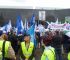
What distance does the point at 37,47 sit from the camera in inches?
368

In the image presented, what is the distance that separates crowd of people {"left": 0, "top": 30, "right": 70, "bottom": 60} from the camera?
19.5 feet

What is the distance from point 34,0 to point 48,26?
1.13 meters

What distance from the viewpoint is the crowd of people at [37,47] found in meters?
5.93

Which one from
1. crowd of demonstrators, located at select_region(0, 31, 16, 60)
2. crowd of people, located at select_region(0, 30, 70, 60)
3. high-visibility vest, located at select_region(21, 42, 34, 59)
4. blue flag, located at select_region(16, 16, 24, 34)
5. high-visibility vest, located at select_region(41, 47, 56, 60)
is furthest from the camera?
blue flag, located at select_region(16, 16, 24, 34)

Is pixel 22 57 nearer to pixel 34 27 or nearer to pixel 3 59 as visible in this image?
pixel 3 59

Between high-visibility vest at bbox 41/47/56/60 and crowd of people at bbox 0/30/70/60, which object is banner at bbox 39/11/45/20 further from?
high-visibility vest at bbox 41/47/56/60

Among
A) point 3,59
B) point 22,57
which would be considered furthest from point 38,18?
point 3,59

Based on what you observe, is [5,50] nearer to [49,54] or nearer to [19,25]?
[49,54]

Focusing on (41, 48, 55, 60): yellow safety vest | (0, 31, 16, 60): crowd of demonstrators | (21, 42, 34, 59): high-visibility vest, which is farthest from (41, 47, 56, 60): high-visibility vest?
(21, 42, 34, 59): high-visibility vest

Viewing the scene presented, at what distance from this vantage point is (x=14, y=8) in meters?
9.91

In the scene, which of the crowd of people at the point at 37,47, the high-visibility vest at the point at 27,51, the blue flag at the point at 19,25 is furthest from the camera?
the blue flag at the point at 19,25

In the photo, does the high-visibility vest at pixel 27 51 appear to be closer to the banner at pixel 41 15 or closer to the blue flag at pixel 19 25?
the blue flag at pixel 19 25

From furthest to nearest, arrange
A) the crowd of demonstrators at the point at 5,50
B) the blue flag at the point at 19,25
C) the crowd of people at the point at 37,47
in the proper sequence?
the blue flag at the point at 19,25, the crowd of demonstrators at the point at 5,50, the crowd of people at the point at 37,47

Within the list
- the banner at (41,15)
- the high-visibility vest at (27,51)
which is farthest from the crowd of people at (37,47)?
the banner at (41,15)
